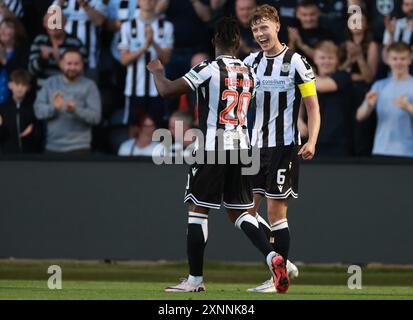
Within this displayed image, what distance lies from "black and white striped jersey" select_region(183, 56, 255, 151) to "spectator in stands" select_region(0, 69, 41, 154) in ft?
17.8

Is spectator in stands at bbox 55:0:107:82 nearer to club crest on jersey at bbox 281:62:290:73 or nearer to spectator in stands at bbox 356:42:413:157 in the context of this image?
spectator in stands at bbox 356:42:413:157

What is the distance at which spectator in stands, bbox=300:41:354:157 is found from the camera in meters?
14.8

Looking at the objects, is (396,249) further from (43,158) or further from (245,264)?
(43,158)

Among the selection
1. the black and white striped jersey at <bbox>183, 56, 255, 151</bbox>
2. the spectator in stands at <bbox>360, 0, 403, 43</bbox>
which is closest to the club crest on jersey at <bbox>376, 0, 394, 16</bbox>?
the spectator in stands at <bbox>360, 0, 403, 43</bbox>

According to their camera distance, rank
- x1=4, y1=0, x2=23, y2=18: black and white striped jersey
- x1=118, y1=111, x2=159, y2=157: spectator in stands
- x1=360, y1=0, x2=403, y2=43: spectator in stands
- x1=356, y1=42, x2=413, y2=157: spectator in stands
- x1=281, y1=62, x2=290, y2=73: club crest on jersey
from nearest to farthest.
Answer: x1=281, y1=62, x2=290, y2=73: club crest on jersey → x1=356, y1=42, x2=413, y2=157: spectator in stands → x1=360, y1=0, x2=403, y2=43: spectator in stands → x1=118, y1=111, x2=159, y2=157: spectator in stands → x1=4, y1=0, x2=23, y2=18: black and white striped jersey

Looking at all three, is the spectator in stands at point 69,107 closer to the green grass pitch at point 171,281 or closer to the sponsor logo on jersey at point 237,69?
the green grass pitch at point 171,281

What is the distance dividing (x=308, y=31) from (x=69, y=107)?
3062 mm

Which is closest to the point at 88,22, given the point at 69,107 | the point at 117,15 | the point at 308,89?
the point at 117,15

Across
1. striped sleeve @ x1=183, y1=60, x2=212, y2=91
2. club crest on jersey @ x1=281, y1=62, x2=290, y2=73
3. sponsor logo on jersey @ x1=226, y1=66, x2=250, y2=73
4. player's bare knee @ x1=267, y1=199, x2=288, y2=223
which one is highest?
A: club crest on jersey @ x1=281, y1=62, x2=290, y2=73

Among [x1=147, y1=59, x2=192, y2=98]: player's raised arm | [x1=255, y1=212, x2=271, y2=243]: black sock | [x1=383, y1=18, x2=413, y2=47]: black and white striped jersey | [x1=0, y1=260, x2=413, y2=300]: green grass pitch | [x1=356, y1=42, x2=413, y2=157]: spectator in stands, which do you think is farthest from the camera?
[x1=383, y1=18, x2=413, y2=47]: black and white striped jersey

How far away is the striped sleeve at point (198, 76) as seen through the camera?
986 centimetres

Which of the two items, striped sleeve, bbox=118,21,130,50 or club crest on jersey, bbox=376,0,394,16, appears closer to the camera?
club crest on jersey, bbox=376,0,394,16

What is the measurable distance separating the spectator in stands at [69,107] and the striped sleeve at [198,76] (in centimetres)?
526

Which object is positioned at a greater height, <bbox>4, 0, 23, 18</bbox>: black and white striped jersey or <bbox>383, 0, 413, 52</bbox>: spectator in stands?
<bbox>4, 0, 23, 18</bbox>: black and white striped jersey
